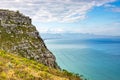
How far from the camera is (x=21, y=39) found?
67.2 meters

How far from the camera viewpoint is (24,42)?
66562 millimetres

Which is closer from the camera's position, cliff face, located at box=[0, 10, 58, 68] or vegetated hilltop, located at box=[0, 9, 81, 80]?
vegetated hilltop, located at box=[0, 9, 81, 80]

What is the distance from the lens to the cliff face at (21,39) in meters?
61.8

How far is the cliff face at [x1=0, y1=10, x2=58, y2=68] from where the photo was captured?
6175 centimetres

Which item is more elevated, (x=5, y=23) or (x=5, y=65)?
(x=5, y=23)

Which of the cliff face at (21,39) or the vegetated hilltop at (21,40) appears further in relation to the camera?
the cliff face at (21,39)

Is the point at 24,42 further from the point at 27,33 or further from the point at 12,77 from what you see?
the point at 12,77

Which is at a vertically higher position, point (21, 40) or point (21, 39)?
point (21, 39)

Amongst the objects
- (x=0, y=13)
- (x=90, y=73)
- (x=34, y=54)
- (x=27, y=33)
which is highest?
(x=0, y=13)

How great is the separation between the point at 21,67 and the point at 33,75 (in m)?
2.19

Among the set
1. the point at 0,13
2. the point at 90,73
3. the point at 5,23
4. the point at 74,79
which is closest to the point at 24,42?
the point at 5,23

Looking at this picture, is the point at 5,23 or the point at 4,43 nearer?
the point at 4,43

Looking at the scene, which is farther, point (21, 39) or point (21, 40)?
point (21, 39)

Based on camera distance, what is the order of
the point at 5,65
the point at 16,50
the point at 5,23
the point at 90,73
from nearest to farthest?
the point at 5,65 < the point at 16,50 < the point at 5,23 < the point at 90,73
